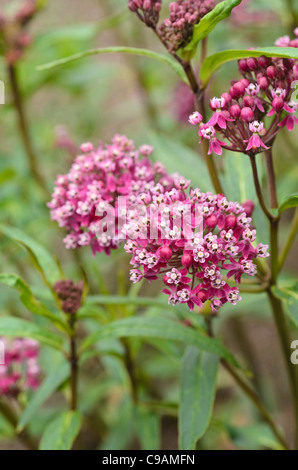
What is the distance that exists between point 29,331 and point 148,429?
0.63 m

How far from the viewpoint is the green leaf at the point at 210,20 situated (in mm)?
1197

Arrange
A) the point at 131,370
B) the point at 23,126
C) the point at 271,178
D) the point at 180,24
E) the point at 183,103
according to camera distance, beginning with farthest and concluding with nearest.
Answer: the point at 183,103 → the point at 23,126 → the point at 131,370 → the point at 271,178 → the point at 180,24

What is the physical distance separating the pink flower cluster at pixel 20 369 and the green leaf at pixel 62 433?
35 centimetres

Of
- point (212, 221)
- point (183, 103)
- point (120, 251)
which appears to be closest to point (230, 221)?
point (212, 221)

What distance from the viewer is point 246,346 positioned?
105 inches

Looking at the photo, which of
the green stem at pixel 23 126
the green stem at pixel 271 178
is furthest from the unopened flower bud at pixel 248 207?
the green stem at pixel 23 126

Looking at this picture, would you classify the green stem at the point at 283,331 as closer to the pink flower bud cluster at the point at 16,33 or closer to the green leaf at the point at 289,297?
the green leaf at the point at 289,297

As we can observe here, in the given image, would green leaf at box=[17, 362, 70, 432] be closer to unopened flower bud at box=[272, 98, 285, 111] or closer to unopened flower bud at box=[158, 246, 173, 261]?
unopened flower bud at box=[158, 246, 173, 261]

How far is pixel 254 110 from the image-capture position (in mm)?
1301

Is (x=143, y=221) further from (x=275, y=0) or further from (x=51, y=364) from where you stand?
(x=275, y=0)

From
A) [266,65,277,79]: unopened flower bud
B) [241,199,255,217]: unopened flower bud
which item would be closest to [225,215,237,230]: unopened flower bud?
[241,199,255,217]: unopened flower bud

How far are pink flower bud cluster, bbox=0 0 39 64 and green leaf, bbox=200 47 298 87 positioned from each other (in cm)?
135

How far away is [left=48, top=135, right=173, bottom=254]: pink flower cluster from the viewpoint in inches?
55.7

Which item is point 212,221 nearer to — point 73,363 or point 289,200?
point 289,200
